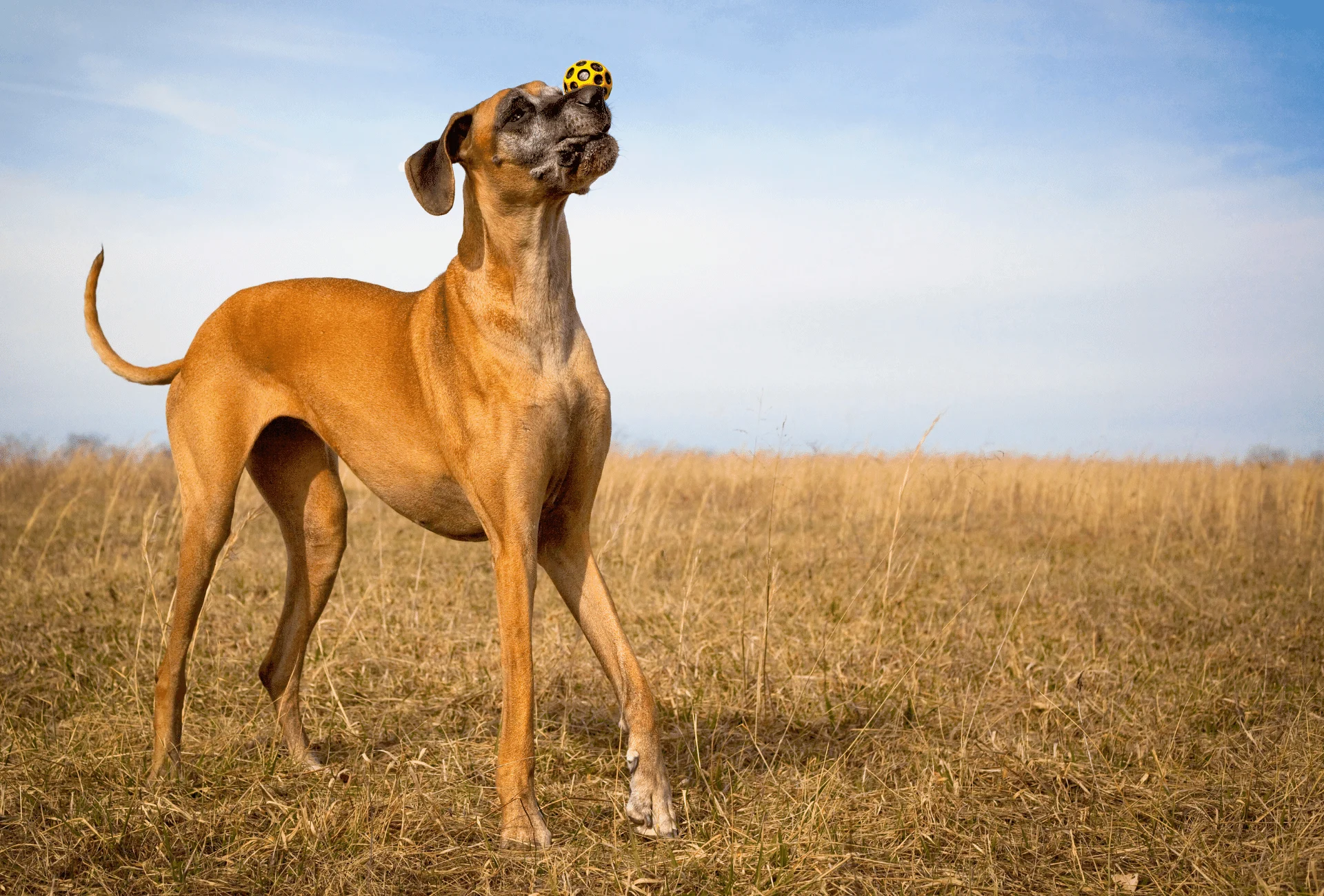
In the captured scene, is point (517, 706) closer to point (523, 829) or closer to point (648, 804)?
point (523, 829)

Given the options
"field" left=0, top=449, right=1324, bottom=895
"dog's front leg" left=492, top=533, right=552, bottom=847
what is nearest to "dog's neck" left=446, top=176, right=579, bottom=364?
"dog's front leg" left=492, top=533, right=552, bottom=847

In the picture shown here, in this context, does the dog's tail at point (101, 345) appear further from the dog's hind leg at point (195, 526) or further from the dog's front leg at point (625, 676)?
the dog's front leg at point (625, 676)

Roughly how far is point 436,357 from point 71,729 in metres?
2.39

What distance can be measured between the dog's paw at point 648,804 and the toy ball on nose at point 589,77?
2.05 metres

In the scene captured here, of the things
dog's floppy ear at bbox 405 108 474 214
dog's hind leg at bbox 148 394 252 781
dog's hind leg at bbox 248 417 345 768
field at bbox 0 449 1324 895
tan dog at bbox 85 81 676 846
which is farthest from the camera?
dog's hind leg at bbox 248 417 345 768

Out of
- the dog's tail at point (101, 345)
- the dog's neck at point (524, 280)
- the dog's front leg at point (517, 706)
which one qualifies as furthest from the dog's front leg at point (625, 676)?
the dog's tail at point (101, 345)

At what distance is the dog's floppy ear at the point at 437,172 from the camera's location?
10.5 ft

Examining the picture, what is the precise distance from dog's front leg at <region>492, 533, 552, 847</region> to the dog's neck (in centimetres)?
63

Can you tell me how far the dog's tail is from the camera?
163 inches

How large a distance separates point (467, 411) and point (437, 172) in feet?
2.59

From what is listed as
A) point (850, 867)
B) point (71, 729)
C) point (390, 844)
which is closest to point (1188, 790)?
point (850, 867)

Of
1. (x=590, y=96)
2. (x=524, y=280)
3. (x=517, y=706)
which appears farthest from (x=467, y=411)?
(x=590, y=96)

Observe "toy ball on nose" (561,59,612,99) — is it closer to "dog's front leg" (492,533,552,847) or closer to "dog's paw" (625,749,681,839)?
"dog's front leg" (492,533,552,847)

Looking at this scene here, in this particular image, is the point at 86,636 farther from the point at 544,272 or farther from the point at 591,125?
the point at 591,125
